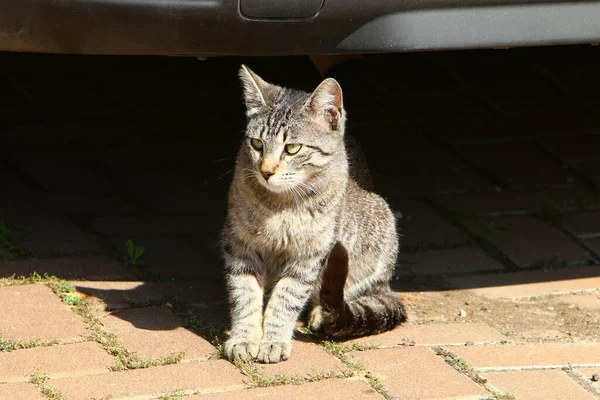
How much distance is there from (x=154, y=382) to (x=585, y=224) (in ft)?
8.28

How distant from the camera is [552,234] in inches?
181

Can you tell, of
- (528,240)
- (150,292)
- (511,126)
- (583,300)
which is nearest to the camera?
(150,292)

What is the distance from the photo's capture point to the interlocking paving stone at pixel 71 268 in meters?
3.83

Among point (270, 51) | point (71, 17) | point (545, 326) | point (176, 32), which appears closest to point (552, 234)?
point (545, 326)

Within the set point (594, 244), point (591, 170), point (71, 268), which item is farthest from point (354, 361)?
A: point (591, 170)

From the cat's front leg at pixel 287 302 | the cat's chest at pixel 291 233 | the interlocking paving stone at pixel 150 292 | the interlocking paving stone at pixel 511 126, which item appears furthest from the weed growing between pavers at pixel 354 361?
the interlocking paving stone at pixel 511 126

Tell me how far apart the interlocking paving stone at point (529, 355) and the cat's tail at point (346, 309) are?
29 cm

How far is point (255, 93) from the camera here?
3666 mm

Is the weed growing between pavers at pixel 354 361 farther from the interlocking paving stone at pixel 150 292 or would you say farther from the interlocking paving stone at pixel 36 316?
the interlocking paving stone at pixel 36 316

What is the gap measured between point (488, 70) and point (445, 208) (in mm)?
1957

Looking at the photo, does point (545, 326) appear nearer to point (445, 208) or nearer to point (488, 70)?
point (445, 208)

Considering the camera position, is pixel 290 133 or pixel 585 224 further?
pixel 585 224

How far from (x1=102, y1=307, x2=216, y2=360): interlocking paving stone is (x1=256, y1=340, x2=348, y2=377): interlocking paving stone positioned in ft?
0.78

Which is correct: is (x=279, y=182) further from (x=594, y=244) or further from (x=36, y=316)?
(x=594, y=244)
